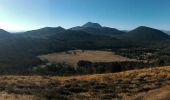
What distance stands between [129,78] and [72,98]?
35.8 feet

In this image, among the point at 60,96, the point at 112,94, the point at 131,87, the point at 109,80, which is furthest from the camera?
the point at 109,80

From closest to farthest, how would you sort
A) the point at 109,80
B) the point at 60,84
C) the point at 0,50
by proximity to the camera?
1. the point at 60,84
2. the point at 109,80
3. the point at 0,50

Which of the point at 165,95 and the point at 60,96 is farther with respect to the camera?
the point at 60,96

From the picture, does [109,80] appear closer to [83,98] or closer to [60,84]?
[60,84]

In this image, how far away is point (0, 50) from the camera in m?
167

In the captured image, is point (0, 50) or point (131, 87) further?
point (0, 50)

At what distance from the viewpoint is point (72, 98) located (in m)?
20.9

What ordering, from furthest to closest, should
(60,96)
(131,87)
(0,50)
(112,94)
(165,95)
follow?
1. (0,50)
2. (131,87)
3. (112,94)
4. (60,96)
5. (165,95)

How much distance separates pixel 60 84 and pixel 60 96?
615 centimetres

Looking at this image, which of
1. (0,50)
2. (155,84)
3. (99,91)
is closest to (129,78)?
(155,84)

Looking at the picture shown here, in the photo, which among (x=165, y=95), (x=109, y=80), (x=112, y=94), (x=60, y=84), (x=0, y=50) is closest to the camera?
(x=165, y=95)

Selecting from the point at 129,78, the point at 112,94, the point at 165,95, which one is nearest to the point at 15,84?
the point at 112,94

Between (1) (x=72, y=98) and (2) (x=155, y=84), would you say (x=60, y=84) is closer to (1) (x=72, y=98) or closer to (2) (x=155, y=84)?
(1) (x=72, y=98)

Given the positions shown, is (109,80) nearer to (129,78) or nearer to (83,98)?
(129,78)
